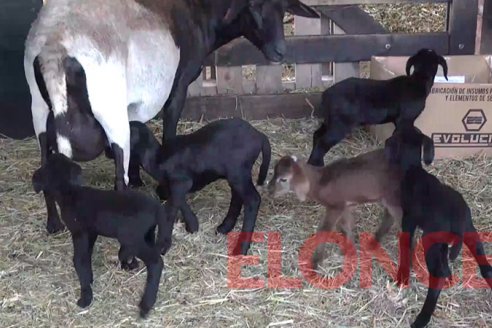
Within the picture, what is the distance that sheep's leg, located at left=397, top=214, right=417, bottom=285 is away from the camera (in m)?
3.49

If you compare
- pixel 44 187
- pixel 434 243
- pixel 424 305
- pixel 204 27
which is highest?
pixel 204 27

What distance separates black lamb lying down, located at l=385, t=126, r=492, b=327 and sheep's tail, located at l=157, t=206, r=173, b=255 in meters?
1.10

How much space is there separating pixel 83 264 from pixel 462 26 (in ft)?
11.8

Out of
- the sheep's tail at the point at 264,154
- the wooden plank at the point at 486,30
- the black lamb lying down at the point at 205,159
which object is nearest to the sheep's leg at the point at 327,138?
the sheep's tail at the point at 264,154

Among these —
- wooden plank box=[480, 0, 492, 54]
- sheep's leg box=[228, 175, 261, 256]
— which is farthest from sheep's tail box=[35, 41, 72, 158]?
wooden plank box=[480, 0, 492, 54]

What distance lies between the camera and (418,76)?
4668 millimetres

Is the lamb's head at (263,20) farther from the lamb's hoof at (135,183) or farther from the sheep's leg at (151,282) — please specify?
the sheep's leg at (151,282)

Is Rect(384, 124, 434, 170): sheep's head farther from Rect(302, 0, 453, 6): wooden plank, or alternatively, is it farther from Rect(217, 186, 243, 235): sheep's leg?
Rect(302, 0, 453, 6): wooden plank

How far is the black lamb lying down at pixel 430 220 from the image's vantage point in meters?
3.23

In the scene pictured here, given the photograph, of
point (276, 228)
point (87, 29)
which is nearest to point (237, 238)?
point (276, 228)

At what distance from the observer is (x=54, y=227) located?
415cm

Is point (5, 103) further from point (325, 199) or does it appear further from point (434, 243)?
point (434, 243)

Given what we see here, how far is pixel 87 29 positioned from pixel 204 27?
1057mm

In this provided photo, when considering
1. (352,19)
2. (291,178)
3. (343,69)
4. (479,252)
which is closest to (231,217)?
(291,178)
